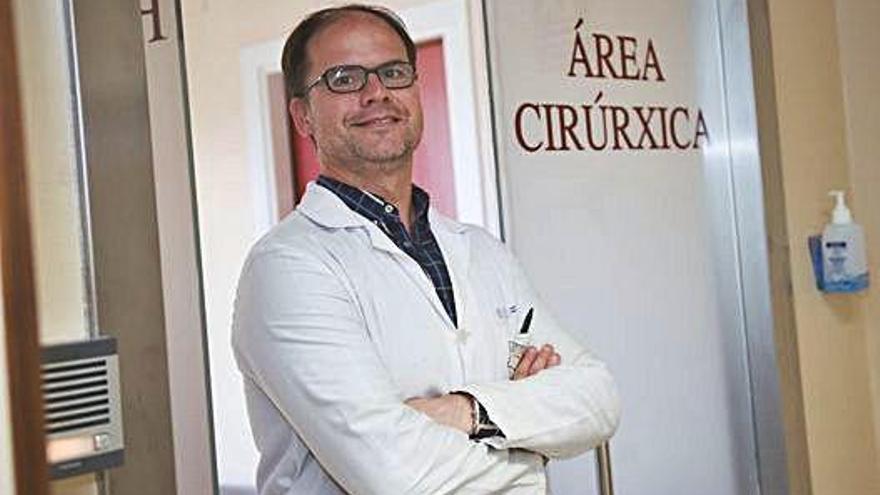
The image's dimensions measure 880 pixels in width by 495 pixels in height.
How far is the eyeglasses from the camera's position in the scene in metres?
1.53

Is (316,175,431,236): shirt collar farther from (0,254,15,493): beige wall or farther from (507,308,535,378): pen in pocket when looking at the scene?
(0,254,15,493): beige wall

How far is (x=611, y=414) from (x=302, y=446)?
44cm

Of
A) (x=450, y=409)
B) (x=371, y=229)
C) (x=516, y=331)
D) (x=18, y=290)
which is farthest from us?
(x=516, y=331)

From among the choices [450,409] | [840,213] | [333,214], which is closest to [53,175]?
[333,214]

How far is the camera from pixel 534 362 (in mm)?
1578

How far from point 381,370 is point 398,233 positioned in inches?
9.7

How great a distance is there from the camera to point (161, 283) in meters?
1.47

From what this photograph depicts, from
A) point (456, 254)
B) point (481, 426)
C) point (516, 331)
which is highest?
point (456, 254)

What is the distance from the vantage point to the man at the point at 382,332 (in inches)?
53.1

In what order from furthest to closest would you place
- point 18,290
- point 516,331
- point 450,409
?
point 516,331 < point 450,409 < point 18,290

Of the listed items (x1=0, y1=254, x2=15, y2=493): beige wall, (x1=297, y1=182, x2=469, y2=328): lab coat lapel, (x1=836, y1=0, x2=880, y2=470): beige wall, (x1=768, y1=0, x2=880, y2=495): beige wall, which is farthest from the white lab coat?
(x1=836, y1=0, x2=880, y2=470): beige wall

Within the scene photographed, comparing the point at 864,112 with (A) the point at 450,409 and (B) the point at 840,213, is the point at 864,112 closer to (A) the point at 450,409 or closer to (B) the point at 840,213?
(B) the point at 840,213

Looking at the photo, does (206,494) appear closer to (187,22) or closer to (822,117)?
(187,22)

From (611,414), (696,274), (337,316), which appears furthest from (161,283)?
(696,274)
